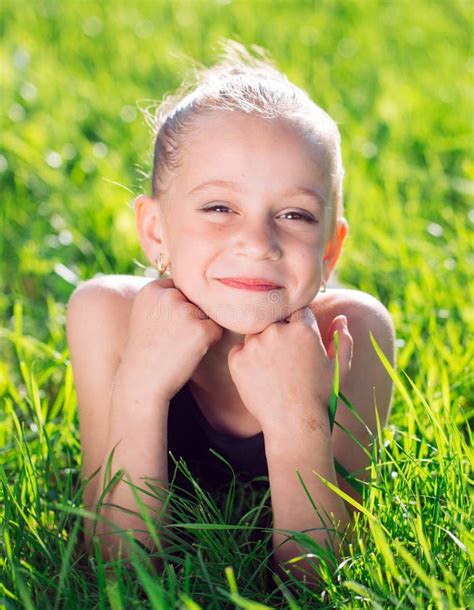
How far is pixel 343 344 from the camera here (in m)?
2.09

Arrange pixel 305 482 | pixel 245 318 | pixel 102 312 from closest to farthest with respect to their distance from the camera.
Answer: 1. pixel 305 482
2. pixel 245 318
3. pixel 102 312

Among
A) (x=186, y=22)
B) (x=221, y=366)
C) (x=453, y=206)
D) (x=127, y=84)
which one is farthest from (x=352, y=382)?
(x=186, y=22)

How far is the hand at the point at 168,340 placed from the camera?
2055mm

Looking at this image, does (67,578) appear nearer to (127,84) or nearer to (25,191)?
(25,191)

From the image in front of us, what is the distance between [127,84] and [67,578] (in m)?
3.39

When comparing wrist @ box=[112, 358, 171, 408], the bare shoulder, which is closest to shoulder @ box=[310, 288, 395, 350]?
the bare shoulder

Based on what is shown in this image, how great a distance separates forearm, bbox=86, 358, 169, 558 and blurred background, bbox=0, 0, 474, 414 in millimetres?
623

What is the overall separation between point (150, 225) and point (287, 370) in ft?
1.88

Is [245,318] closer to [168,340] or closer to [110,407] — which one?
[168,340]

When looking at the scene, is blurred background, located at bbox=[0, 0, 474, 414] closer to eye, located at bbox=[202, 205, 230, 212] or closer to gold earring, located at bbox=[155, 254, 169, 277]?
gold earring, located at bbox=[155, 254, 169, 277]

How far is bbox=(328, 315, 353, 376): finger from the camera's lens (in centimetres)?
206

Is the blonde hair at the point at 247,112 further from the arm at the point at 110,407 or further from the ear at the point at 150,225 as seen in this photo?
the arm at the point at 110,407

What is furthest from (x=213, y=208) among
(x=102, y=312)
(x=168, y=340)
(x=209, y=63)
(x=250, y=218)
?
(x=209, y=63)

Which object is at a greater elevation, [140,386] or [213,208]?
[213,208]
